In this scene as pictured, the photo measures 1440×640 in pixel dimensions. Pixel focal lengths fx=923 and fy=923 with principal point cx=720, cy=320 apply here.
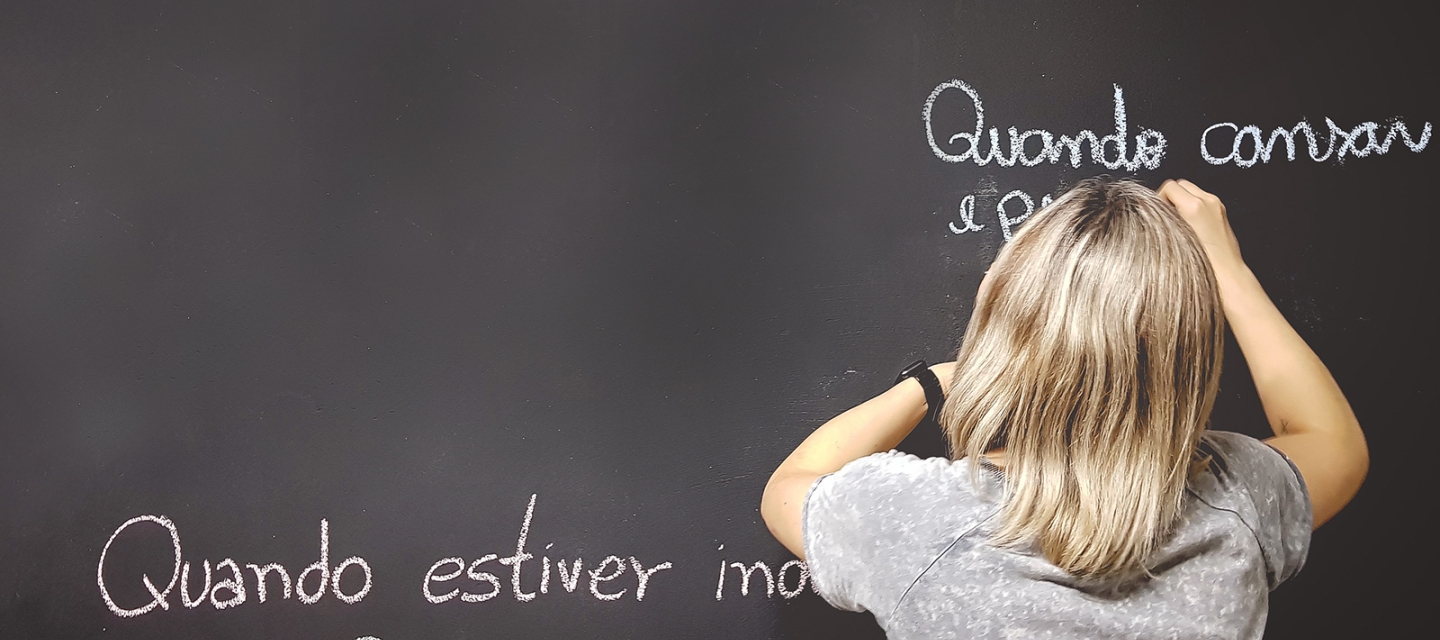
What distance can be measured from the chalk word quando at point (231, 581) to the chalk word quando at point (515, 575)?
0.10 meters

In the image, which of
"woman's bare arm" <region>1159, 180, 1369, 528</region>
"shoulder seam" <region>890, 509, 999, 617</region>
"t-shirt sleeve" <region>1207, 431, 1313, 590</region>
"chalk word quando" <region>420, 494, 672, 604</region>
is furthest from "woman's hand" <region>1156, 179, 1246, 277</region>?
"chalk word quando" <region>420, 494, 672, 604</region>

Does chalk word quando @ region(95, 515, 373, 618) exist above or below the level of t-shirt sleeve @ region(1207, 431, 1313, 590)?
above

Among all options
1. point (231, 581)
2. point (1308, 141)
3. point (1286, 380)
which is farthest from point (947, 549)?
point (231, 581)

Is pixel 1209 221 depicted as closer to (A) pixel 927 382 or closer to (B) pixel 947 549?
(A) pixel 927 382

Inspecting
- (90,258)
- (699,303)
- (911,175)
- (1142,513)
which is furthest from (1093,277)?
(90,258)

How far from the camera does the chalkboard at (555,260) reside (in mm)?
1213

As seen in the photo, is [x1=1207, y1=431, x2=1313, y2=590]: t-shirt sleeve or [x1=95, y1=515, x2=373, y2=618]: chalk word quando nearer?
[x1=1207, y1=431, x2=1313, y2=590]: t-shirt sleeve

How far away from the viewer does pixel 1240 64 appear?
1.25m

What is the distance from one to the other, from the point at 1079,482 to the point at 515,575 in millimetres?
752

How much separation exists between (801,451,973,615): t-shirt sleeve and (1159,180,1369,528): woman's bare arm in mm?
471

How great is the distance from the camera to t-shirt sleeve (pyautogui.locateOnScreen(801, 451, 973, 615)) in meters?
0.87

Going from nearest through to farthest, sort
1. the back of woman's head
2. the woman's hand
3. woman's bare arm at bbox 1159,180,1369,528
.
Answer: the back of woman's head
woman's bare arm at bbox 1159,180,1369,528
the woman's hand

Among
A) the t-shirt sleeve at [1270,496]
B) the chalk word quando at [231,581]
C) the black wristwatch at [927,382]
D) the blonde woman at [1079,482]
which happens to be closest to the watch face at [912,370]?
the black wristwatch at [927,382]

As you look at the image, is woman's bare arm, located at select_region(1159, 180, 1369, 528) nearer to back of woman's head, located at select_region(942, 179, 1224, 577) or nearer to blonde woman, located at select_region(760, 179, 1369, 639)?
blonde woman, located at select_region(760, 179, 1369, 639)
